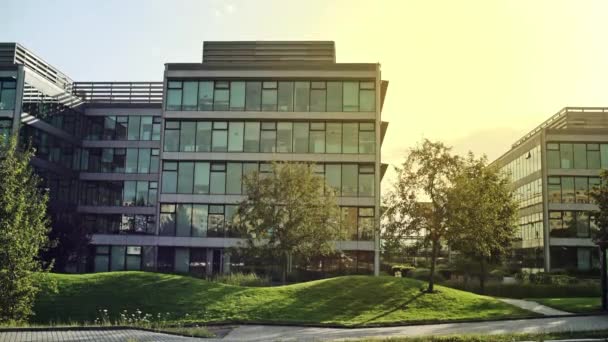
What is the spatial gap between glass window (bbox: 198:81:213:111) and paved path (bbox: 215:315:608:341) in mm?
33173

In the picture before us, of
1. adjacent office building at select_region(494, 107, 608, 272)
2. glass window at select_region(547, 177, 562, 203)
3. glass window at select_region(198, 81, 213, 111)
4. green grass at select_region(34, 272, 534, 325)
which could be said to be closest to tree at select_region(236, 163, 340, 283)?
green grass at select_region(34, 272, 534, 325)

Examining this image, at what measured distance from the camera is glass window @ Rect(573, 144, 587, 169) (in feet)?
198

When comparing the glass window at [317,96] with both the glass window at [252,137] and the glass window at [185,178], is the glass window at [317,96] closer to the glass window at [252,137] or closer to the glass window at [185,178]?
the glass window at [252,137]

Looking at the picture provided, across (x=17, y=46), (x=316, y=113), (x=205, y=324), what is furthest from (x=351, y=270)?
(x=17, y=46)

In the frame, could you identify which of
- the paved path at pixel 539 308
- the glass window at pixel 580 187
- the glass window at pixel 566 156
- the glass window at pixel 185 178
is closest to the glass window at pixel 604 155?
the glass window at pixel 580 187

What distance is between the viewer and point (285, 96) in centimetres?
5194

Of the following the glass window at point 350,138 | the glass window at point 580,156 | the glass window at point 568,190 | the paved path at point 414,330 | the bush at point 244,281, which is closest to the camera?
the paved path at point 414,330

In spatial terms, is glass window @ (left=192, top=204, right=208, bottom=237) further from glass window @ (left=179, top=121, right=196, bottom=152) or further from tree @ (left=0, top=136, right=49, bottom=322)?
→ tree @ (left=0, top=136, right=49, bottom=322)

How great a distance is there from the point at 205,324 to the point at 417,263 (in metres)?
51.4

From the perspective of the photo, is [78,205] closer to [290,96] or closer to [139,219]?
[139,219]

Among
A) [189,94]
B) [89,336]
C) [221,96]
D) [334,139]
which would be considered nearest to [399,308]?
[89,336]

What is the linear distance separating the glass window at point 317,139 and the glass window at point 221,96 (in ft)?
Answer: 24.7

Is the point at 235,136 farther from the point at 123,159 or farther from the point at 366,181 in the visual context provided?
the point at 123,159

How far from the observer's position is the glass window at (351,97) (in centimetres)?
5103
